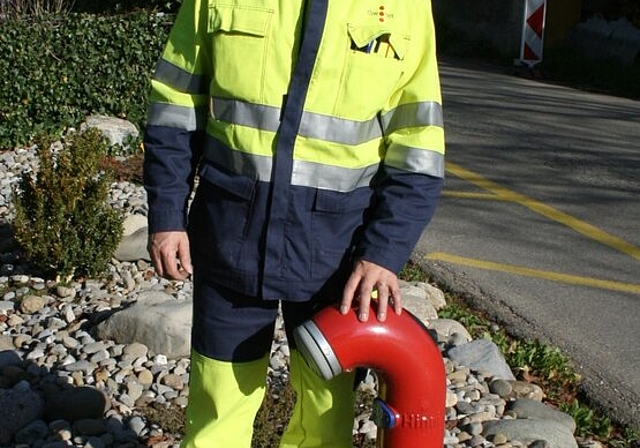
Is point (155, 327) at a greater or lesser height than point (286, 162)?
lesser

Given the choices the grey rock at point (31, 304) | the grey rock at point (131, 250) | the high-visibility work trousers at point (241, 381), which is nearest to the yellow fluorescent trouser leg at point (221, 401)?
the high-visibility work trousers at point (241, 381)

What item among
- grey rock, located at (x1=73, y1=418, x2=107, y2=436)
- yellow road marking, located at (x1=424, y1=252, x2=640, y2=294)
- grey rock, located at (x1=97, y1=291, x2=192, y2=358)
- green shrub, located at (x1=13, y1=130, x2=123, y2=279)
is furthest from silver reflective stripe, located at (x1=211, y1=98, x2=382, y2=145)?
yellow road marking, located at (x1=424, y1=252, x2=640, y2=294)

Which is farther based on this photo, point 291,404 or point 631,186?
point 631,186

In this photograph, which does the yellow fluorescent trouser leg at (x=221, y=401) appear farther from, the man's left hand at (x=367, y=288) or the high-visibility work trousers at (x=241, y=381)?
the man's left hand at (x=367, y=288)

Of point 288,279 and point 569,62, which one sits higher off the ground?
point 288,279

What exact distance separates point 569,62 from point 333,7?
13.6m

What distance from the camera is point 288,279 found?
9.23 ft

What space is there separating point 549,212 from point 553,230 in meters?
0.47

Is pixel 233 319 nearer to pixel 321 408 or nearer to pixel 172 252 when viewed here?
pixel 172 252

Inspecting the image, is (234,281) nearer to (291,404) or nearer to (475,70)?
(291,404)

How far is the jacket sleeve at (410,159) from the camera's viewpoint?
2787 millimetres

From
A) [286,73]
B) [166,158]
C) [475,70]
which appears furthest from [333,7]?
[475,70]

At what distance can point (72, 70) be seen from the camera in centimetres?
903

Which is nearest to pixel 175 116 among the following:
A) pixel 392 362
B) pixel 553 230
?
pixel 392 362
